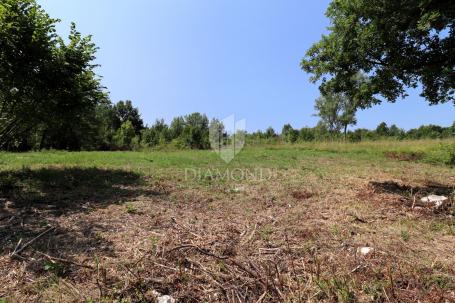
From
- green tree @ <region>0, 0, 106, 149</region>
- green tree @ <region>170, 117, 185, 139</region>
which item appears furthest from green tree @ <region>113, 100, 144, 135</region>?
green tree @ <region>0, 0, 106, 149</region>

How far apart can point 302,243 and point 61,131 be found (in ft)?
30.4

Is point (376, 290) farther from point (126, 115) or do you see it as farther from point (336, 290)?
point (126, 115)

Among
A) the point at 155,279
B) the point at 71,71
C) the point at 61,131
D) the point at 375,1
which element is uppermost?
the point at 375,1

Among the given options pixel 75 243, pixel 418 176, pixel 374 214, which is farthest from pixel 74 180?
pixel 418 176

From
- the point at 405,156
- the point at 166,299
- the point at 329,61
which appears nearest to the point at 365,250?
the point at 166,299

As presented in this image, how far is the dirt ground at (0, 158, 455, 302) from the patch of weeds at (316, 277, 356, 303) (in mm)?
11

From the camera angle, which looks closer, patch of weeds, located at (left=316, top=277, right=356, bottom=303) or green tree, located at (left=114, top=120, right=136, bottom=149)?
patch of weeds, located at (left=316, top=277, right=356, bottom=303)

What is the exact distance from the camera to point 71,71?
8.56 metres

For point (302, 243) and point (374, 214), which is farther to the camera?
point (374, 214)

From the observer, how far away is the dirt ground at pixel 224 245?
312 cm

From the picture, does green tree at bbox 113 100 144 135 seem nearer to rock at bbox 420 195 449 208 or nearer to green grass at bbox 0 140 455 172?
green grass at bbox 0 140 455 172

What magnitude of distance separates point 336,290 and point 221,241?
68.0 inches

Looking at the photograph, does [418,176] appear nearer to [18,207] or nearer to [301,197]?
[301,197]

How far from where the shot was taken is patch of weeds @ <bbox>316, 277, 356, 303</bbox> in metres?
2.98
